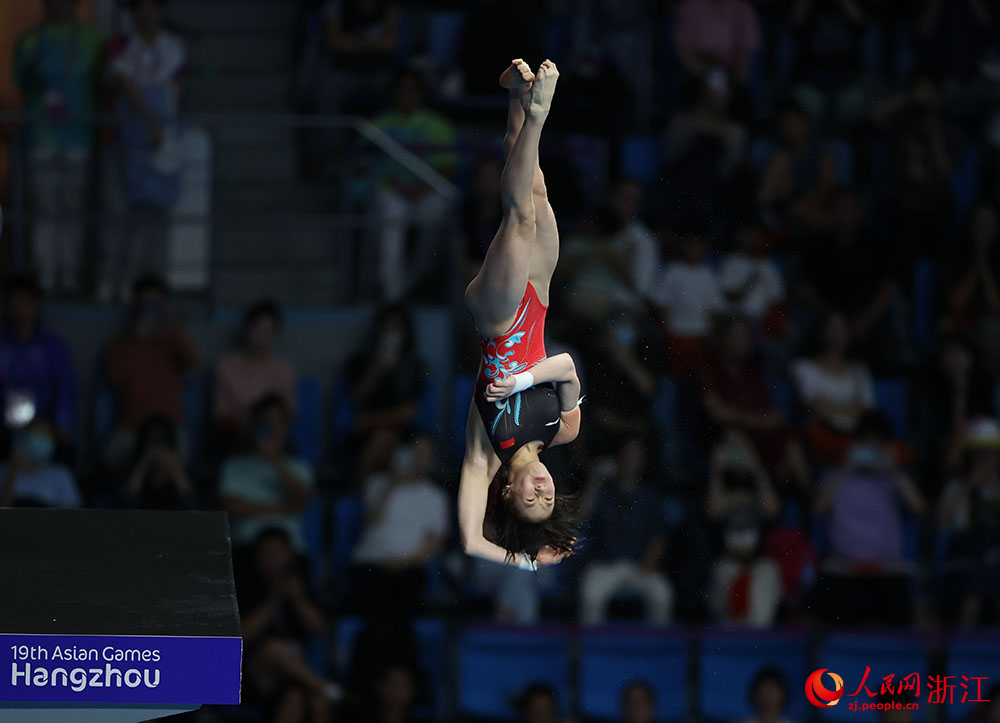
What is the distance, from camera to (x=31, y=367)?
30.2 feet

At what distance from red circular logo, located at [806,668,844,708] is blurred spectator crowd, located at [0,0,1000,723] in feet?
0.51

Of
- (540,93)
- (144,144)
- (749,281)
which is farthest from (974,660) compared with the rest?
(144,144)

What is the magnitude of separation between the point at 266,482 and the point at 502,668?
1693 mm

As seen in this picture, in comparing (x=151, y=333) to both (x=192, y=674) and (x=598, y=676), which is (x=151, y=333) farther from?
(x=192, y=674)

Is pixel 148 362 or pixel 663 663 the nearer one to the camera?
pixel 663 663

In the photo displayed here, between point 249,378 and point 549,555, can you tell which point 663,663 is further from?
point 549,555

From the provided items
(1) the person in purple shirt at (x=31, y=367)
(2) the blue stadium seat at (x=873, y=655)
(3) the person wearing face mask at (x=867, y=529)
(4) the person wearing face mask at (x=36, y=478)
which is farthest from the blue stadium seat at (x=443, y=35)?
(2) the blue stadium seat at (x=873, y=655)

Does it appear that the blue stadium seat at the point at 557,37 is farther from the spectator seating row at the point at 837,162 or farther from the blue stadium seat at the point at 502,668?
the blue stadium seat at the point at 502,668

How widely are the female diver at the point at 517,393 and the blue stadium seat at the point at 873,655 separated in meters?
3.33

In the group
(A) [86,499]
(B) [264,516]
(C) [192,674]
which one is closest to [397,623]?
(B) [264,516]

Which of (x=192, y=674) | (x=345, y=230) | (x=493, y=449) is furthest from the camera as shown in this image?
(x=345, y=230)

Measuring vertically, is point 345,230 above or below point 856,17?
below

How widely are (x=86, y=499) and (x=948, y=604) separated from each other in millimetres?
5119

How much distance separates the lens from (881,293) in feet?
34.1
